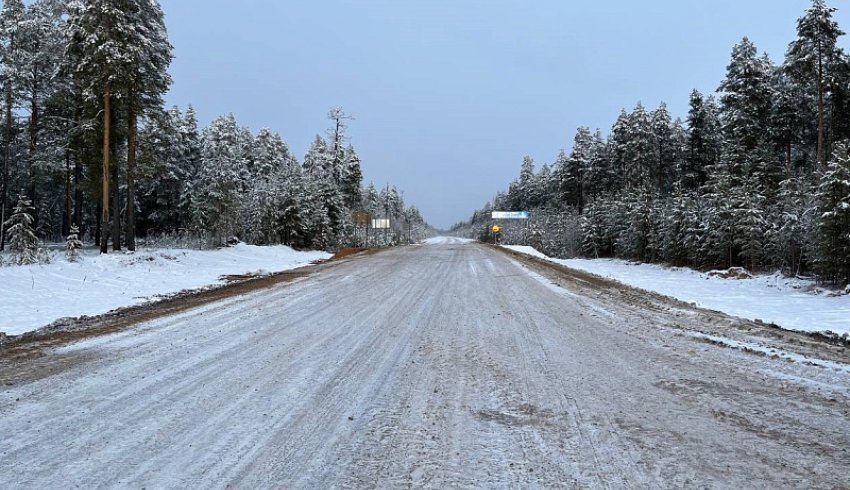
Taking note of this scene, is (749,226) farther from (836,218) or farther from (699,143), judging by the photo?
(699,143)

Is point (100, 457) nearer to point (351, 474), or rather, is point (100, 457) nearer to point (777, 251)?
point (351, 474)

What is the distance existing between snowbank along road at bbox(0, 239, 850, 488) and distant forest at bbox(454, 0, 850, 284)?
9.03 meters

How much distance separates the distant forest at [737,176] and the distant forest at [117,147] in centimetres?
2105

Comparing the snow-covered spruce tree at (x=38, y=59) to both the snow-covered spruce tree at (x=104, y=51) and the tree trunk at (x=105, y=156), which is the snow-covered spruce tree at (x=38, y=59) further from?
the tree trunk at (x=105, y=156)

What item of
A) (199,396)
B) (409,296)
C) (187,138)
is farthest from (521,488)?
(187,138)

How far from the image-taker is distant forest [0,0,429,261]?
16.4 m

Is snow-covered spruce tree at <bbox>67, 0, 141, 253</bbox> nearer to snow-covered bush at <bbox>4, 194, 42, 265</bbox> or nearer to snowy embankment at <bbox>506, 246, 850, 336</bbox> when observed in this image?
snow-covered bush at <bbox>4, 194, 42, 265</bbox>

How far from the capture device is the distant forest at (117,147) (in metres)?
16.4

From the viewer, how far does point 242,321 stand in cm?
705

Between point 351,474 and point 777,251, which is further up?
point 777,251

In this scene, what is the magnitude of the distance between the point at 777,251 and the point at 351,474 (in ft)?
55.1

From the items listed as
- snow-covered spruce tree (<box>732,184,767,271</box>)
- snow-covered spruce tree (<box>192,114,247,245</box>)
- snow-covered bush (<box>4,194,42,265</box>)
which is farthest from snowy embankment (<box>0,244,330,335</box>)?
snow-covered spruce tree (<box>732,184,767,271</box>)

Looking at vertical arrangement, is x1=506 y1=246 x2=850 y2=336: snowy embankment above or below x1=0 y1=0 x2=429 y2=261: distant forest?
below

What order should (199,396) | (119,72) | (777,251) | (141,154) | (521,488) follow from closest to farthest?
(521,488)
(199,396)
(777,251)
(119,72)
(141,154)
